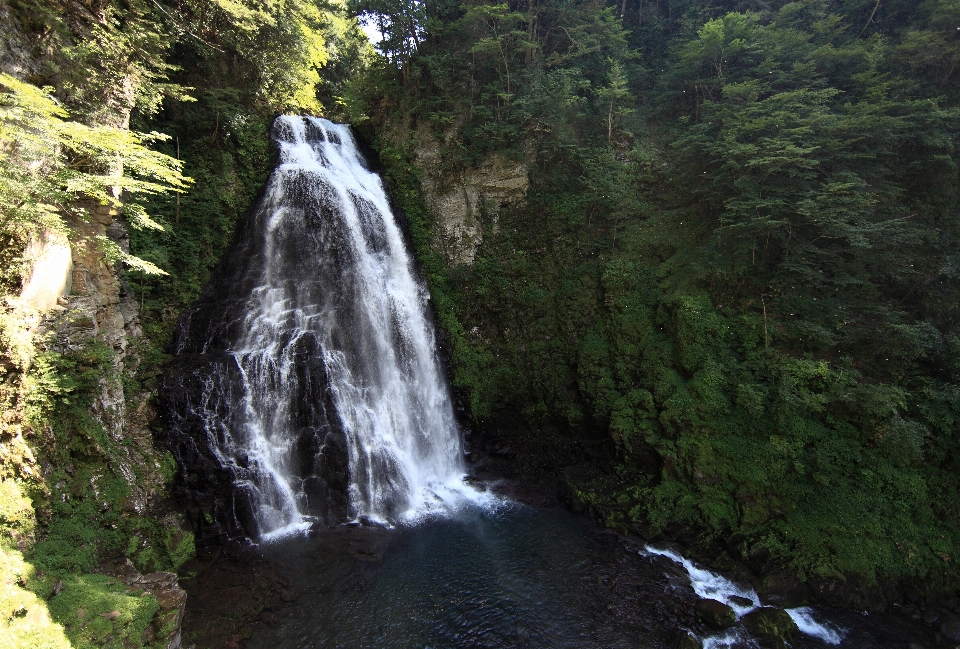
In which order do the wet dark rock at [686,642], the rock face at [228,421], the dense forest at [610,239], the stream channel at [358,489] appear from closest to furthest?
the dense forest at [610,239] < the wet dark rock at [686,642] < the stream channel at [358,489] < the rock face at [228,421]

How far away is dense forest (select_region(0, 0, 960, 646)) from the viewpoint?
24.9 ft

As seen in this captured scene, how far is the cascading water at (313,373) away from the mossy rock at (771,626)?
7.19m

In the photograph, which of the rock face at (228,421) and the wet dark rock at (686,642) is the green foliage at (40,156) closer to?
the rock face at (228,421)

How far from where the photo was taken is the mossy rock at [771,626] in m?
8.16

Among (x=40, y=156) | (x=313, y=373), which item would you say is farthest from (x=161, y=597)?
(x=40, y=156)

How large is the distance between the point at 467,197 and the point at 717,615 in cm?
1500

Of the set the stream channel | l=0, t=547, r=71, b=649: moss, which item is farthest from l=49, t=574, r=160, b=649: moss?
the stream channel

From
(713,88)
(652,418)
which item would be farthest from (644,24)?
(652,418)

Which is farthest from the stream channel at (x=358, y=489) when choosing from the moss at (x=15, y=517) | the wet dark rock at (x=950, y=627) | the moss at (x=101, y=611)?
the moss at (x=15, y=517)

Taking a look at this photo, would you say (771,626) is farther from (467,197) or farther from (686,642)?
(467,197)

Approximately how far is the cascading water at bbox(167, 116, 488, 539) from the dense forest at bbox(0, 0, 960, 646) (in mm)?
913

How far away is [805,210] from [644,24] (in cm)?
1694

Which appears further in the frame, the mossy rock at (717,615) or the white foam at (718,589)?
the white foam at (718,589)

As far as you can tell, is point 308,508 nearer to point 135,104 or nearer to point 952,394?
point 135,104
